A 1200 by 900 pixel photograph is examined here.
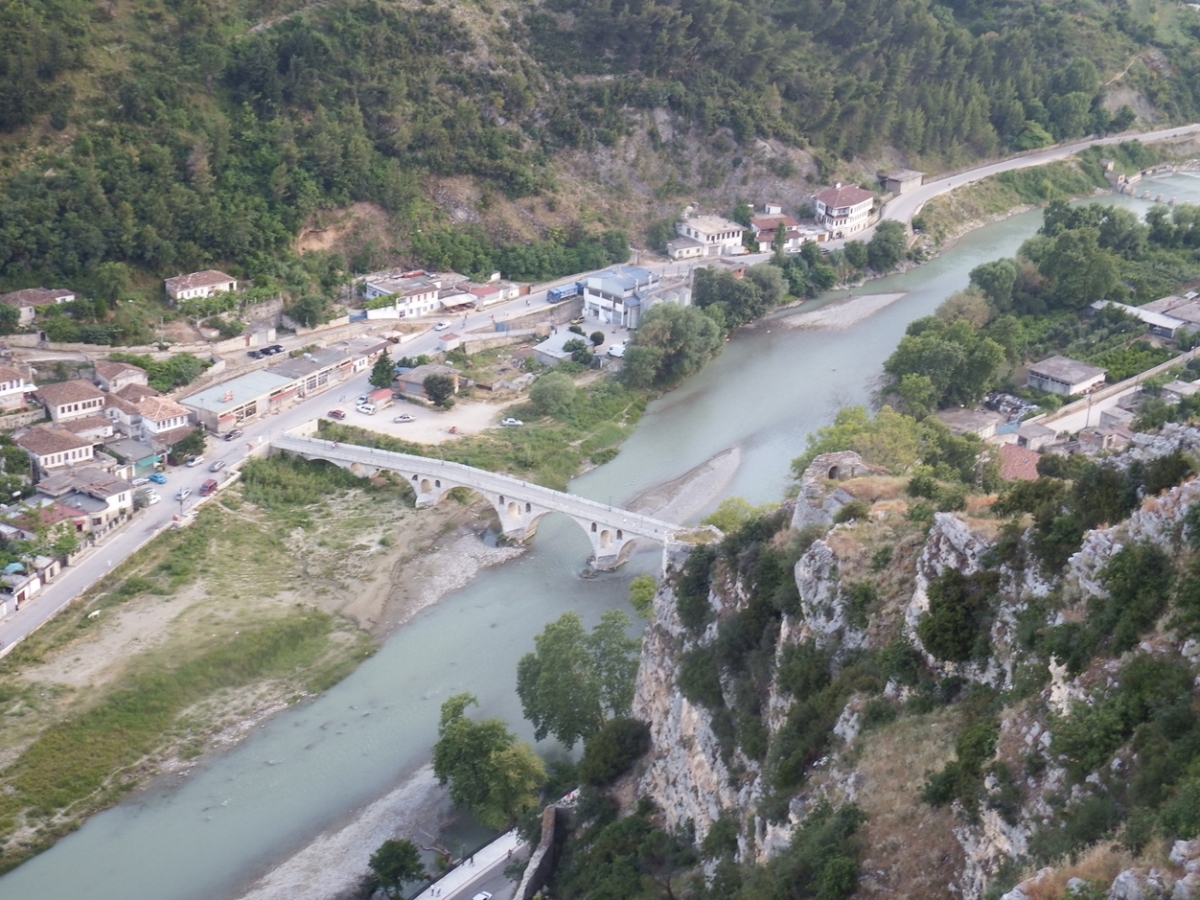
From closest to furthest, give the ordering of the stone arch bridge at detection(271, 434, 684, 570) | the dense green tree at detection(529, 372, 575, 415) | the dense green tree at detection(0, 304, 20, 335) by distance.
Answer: the stone arch bridge at detection(271, 434, 684, 570), the dense green tree at detection(0, 304, 20, 335), the dense green tree at detection(529, 372, 575, 415)

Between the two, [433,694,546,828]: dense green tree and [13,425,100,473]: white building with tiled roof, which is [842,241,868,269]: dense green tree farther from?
[433,694,546,828]: dense green tree

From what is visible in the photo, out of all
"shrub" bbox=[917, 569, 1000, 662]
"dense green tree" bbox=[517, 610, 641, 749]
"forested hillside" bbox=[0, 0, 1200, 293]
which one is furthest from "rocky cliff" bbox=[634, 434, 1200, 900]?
"forested hillside" bbox=[0, 0, 1200, 293]

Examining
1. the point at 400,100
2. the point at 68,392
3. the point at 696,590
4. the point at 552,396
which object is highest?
the point at 400,100

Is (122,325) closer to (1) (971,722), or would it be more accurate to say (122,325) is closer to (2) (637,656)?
(2) (637,656)

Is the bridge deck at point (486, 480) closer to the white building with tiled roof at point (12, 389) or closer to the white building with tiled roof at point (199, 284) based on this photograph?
the white building with tiled roof at point (12, 389)

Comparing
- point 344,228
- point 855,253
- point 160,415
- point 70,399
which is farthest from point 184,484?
point 855,253

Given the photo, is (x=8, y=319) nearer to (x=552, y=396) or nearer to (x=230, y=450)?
(x=230, y=450)

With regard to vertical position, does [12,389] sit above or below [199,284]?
below

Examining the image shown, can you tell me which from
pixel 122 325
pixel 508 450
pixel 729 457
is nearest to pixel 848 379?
pixel 729 457

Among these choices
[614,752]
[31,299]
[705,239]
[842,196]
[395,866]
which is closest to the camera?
[614,752]
